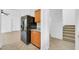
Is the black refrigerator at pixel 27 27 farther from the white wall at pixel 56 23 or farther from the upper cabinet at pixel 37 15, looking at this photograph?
the white wall at pixel 56 23

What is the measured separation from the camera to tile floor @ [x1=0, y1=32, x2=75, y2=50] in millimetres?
1562

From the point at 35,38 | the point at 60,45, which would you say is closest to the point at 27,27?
the point at 35,38

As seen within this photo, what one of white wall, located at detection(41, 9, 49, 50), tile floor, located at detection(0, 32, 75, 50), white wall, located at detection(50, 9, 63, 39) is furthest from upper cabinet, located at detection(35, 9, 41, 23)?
tile floor, located at detection(0, 32, 75, 50)

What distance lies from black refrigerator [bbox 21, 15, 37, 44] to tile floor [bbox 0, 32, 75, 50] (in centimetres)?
6

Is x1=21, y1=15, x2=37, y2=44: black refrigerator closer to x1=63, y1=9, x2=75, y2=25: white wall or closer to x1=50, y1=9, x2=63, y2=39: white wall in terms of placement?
x1=50, y1=9, x2=63, y2=39: white wall

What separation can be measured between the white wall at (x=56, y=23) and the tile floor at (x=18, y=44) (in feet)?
0.26

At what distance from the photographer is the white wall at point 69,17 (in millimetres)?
1555

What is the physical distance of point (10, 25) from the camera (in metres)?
1.59

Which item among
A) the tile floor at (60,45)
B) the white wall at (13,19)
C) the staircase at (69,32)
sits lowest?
the tile floor at (60,45)

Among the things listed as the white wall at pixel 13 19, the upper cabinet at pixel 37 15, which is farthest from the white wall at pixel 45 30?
the white wall at pixel 13 19

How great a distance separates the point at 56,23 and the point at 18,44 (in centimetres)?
58
